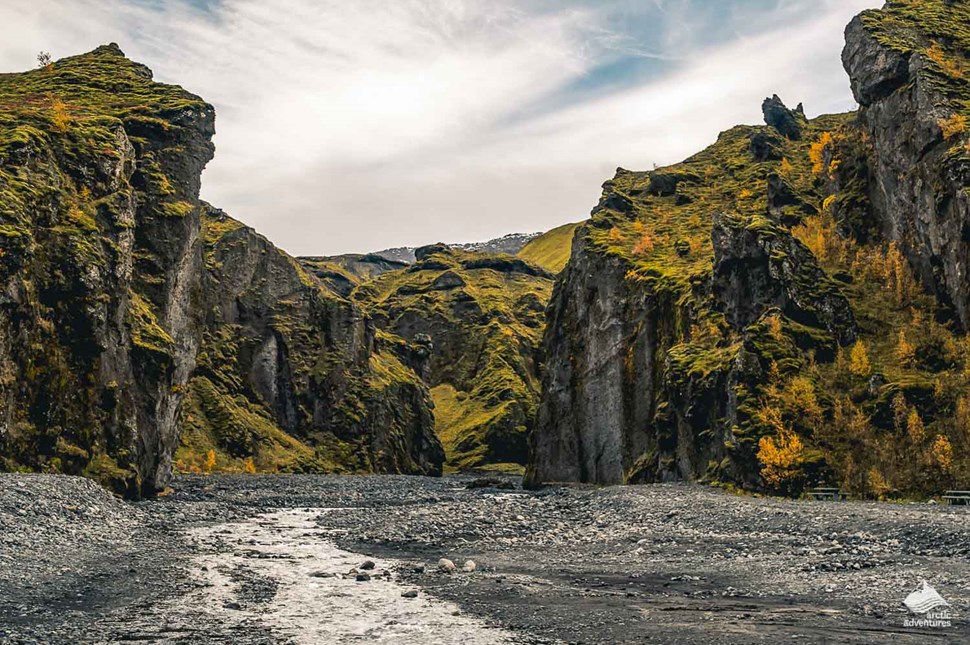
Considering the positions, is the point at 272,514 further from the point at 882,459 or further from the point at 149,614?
the point at 882,459

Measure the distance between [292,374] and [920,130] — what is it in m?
126

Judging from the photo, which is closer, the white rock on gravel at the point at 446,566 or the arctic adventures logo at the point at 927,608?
the arctic adventures logo at the point at 927,608

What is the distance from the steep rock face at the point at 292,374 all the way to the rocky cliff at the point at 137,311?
328 mm

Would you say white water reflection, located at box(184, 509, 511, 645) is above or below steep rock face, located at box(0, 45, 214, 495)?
below

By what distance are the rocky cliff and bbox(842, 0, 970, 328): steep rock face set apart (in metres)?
67.6

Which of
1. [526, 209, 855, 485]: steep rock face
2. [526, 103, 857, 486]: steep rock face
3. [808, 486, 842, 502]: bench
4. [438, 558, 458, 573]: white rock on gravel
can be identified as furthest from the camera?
[526, 209, 855, 485]: steep rock face

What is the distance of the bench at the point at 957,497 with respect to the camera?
40.8m

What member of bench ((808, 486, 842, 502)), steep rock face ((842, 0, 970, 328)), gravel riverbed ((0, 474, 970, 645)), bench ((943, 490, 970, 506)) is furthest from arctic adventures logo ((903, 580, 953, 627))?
steep rock face ((842, 0, 970, 328))

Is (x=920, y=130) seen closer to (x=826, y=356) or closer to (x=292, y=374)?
(x=826, y=356)

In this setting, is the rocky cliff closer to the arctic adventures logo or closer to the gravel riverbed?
the gravel riverbed

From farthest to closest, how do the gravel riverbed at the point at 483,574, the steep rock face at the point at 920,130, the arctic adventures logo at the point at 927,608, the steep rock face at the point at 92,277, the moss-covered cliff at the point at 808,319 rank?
the steep rock face at the point at 920,130, the steep rock face at the point at 92,277, the moss-covered cliff at the point at 808,319, the gravel riverbed at the point at 483,574, the arctic adventures logo at the point at 927,608

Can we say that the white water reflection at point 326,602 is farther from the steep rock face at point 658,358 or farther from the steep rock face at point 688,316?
the steep rock face at point 658,358

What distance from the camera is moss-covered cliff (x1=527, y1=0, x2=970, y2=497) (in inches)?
2053

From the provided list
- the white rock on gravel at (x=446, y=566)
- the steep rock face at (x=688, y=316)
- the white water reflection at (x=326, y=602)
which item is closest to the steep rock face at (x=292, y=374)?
the steep rock face at (x=688, y=316)
